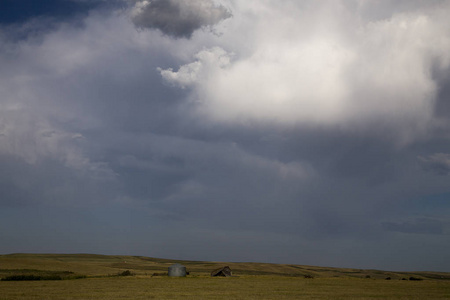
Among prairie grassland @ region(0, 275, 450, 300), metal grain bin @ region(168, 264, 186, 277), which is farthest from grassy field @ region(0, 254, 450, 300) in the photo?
metal grain bin @ region(168, 264, 186, 277)

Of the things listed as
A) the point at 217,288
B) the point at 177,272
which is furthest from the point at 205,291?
the point at 177,272

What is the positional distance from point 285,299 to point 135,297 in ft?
45.3

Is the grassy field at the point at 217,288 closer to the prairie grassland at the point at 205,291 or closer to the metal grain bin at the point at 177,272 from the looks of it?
the prairie grassland at the point at 205,291

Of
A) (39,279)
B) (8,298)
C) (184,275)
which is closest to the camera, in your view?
(8,298)

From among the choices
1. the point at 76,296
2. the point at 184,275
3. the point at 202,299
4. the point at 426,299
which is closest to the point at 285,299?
the point at 202,299

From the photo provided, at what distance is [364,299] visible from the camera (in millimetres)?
37750

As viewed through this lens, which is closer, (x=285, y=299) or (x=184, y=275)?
(x=285, y=299)

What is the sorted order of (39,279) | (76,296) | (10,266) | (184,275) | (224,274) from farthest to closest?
(10,266) < (224,274) < (184,275) < (39,279) < (76,296)

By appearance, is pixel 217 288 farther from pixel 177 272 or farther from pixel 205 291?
pixel 177 272


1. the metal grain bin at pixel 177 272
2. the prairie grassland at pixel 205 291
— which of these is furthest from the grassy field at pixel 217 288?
the metal grain bin at pixel 177 272

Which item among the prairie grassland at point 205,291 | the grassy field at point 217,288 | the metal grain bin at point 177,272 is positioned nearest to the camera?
the prairie grassland at point 205,291

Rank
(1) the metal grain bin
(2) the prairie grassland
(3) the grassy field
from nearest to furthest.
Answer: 1. (2) the prairie grassland
2. (3) the grassy field
3. (1) the metal grain bin

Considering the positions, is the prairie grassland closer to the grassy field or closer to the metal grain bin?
the grassy field

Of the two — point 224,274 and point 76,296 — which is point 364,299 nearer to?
point 76,296
